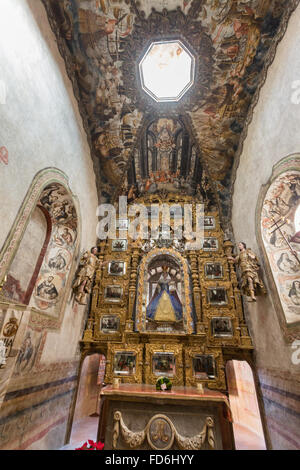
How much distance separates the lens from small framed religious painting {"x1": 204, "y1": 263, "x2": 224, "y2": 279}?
920cm

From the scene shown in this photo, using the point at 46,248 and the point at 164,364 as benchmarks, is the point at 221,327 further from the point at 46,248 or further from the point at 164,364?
the point at 46,248

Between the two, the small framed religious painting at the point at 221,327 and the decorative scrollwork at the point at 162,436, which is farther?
the small framed religious painting at the point at 221,327

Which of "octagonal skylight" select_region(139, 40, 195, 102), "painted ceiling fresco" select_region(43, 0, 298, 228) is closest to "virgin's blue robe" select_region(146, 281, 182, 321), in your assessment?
"painted ceiling fresco" select_region(43, 0, 298, 228)

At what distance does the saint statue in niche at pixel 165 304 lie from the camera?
8.52 m

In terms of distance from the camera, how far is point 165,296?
9.07m

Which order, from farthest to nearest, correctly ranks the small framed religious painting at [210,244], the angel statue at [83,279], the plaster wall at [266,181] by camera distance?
1. the small framed religious painting at [210,244]
2. the angel statue at [83,279]
3. the plaster wall at [266,181]

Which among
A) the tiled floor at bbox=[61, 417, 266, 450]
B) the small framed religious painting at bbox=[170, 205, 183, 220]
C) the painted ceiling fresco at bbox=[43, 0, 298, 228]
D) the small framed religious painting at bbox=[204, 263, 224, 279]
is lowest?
the tiled floor at bbox=[61, 417, 266, 450]

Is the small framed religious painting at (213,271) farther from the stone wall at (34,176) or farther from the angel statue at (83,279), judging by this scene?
the stone wall at (34,176)

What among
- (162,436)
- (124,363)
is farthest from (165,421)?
(124,363)

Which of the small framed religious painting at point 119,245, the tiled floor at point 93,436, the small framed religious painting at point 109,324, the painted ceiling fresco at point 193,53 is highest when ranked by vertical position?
the painted ceiling fresco at point 193,53

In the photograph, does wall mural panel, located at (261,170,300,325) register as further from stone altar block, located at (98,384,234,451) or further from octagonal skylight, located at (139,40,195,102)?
octagonal skylight, located at (139,40,195,102)

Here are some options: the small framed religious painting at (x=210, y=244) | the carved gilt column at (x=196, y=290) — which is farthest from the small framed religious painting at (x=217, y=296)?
the small framed religious painting at (x=210, y=244)

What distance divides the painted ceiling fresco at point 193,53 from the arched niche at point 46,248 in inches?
137

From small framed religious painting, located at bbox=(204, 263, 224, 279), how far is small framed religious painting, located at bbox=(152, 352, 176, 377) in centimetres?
352
